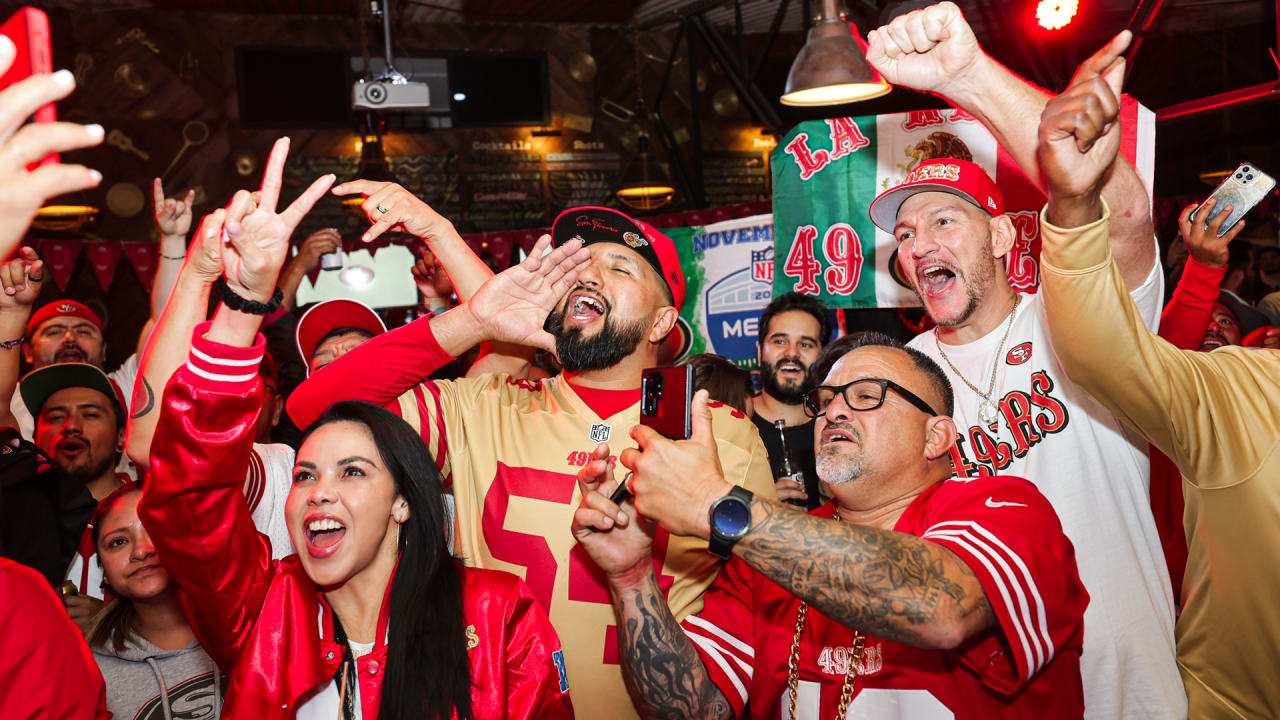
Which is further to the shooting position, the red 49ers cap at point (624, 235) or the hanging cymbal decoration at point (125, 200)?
the hanging cymbal decoration at point (125, 200)

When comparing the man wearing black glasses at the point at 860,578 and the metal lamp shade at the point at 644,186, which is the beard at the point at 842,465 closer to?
the man wearing black glasses at the point at 860,578

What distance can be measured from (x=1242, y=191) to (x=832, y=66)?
9.53 ft

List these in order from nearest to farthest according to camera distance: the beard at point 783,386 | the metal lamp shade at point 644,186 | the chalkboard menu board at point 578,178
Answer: the beard at point 783,386 → the metal lamp shade at point 644,186 → the chalkboard menu board at point 578,178

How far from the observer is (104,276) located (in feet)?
29.3

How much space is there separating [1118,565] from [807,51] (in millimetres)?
3544

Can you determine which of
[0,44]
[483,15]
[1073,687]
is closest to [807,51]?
[1073,687]

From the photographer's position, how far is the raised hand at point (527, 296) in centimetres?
255

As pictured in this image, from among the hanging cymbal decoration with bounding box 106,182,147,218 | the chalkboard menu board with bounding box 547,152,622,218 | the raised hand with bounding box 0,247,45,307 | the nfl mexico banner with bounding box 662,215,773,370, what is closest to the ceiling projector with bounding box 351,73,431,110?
the nfl mexico banner with bounding box 662,215,773,370

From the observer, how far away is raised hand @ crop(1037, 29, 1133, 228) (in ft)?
5.39

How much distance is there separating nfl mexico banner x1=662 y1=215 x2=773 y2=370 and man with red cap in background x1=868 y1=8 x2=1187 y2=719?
2483 millimetres

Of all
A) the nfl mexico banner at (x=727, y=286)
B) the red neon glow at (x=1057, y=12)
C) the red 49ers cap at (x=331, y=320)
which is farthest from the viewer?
the nfl mexico banner at (x=727, y=286)

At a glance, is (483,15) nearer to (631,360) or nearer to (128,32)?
(128,32)

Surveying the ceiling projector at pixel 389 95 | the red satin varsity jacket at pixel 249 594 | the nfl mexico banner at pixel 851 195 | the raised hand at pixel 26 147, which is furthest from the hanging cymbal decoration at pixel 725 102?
the raised hand at pixel 26 147

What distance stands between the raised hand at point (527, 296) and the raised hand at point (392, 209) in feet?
0.93
